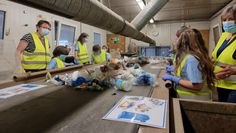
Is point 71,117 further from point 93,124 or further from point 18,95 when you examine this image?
point 18,95

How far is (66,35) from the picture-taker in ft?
16.0

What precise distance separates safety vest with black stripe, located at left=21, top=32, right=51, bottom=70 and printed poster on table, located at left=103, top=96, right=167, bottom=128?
5.46ft

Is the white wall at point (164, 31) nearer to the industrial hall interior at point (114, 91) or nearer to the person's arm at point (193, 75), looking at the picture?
the industrial hall interior at point (114, 91)

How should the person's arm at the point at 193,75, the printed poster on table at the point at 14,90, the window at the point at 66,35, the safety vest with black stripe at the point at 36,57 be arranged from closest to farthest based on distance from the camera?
the printed poster on table at the point at 14,90 → the person's arm at the point at 193,75 → the safety vest with black stripe at the point at 36,57 → the window at the point at 66,35

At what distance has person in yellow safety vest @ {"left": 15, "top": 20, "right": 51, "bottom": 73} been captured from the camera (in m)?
2.16

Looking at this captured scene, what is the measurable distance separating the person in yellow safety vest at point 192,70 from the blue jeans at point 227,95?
11.2 inches

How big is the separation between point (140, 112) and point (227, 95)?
1.19 metres

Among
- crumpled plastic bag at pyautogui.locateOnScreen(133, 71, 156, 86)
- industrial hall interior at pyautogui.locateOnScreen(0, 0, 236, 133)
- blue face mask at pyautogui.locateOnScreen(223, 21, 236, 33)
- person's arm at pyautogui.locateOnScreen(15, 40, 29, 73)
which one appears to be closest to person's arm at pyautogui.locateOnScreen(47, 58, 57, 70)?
industrial hall interior at pyautogui.locateOnScreen(0, 0, 236, 133)

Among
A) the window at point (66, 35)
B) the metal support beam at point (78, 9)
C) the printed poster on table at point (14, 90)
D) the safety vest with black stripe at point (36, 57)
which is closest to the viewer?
the metal support beam at point (78, 9)

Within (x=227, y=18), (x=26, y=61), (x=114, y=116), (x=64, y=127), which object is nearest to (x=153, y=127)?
(x=114, y=116)

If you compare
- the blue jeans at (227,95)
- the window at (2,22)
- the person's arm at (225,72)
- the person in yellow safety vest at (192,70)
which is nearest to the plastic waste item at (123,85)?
the person in yellow safety vest at (192,70)

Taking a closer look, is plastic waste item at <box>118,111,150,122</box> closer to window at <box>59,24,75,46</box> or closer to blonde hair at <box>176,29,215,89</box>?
blonde hair at <box>176,29,215,89</box>

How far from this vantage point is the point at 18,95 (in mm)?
1194

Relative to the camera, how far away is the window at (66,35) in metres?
4.66
